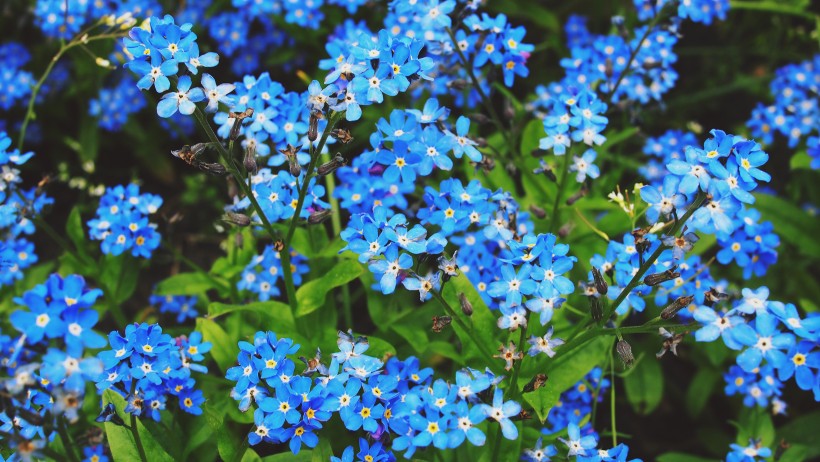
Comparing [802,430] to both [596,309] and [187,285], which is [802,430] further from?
[187,285]

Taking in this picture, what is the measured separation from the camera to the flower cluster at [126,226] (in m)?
3.80

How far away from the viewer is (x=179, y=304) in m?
Answer: 4.44

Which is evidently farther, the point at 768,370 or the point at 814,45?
the point at 814,45

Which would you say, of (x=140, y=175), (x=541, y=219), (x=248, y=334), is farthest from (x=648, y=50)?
(x=140, y=175)

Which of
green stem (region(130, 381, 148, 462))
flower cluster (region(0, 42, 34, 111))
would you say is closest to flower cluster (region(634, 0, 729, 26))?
green stem (region(130, 381, 148, 462))

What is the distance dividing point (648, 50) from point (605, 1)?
1.84 m

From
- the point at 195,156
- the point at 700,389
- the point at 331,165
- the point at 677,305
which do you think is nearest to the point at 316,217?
the point at 331,165

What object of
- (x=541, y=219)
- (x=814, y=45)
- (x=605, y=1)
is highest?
(x=605, y=1)

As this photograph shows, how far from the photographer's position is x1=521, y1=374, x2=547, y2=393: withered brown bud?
9.41 ft

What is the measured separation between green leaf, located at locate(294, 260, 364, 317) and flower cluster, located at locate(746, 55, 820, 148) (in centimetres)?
320

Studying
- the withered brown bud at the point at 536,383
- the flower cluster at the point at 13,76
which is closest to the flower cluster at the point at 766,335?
the withered brown bud at the point at 536,383

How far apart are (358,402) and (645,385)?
211cm

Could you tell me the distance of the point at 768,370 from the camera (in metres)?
3.80

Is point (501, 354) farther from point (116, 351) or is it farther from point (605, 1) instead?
point (605, 1)
